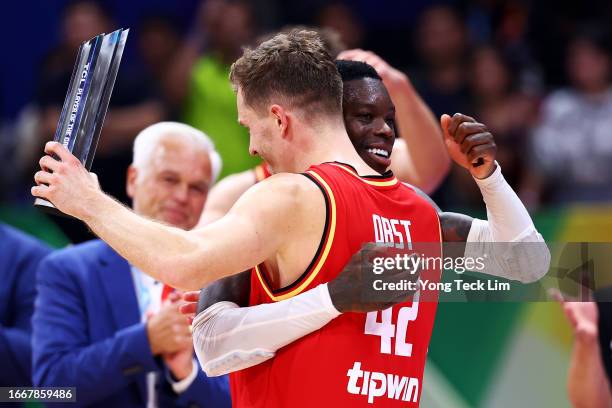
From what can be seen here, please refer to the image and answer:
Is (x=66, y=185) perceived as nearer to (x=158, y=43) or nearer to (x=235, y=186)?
(x=235, y=186)

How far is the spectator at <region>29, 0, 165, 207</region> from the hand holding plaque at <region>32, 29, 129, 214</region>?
15.1 feet

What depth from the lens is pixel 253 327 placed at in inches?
152

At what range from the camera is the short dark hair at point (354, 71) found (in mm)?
4566

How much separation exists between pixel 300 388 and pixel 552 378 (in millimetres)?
4030

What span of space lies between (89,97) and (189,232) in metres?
0.74

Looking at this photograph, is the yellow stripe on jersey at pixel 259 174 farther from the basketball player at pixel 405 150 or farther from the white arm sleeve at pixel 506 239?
the white arm sleeve at pixel 506 239

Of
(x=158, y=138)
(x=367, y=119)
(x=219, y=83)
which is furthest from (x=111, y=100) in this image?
(x=367, y=119)

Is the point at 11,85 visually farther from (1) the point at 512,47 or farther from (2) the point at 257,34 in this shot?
(1) the point at 512,47

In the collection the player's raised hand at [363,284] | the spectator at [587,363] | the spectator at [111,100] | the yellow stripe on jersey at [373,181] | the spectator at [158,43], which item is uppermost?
the spectator at [158,43]

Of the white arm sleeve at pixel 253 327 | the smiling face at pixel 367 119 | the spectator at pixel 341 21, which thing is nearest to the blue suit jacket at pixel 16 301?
the white arm sleeve at pixel 253 327

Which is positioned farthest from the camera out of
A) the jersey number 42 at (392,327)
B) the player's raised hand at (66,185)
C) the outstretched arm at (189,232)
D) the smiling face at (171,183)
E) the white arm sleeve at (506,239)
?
the smiling face at (171,183)

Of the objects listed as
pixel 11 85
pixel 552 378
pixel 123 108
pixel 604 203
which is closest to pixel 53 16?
pixel 11 85

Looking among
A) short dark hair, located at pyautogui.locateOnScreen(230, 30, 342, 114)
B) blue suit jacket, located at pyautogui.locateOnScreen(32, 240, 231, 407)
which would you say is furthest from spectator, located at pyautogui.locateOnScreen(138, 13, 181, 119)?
short dark hair, located at pyautogui.locateOnScreen(230, 30, 342, 114)

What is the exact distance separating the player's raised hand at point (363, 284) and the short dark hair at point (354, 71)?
100 centimetres
